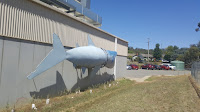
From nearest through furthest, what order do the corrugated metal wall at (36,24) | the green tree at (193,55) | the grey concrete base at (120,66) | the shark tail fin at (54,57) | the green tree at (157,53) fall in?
the corrugated metal wall at (36,24) < the shark tail fin at (54,57) < the grey concrete base at (120,66) < the green tree at (193,55) < the green tree at (157,53)

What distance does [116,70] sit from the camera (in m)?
17.6

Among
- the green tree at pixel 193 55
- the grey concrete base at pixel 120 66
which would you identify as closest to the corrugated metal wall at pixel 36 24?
the grey concrete base at pixel 120 66

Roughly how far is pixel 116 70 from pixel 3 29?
522 inches

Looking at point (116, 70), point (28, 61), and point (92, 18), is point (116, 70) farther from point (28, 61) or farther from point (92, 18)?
point (28, 61)

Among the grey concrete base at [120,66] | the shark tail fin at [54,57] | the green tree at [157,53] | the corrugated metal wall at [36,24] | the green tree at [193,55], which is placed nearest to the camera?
the corrugated metal wall at [36,24]

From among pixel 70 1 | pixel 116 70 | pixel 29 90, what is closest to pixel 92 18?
pixel 70 1

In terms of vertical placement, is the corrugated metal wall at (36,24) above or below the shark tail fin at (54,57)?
above

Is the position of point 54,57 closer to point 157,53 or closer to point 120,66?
point 120,66

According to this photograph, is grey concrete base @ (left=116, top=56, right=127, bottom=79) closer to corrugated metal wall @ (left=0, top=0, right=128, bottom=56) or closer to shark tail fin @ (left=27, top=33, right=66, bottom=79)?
corrugated metal wall @ (left=0, top=0, right=128, bottom=56)

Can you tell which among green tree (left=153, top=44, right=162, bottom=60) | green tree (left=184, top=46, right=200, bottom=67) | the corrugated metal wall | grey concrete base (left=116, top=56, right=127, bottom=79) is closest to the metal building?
the corrugated metal wall

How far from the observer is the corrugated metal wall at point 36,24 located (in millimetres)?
6379

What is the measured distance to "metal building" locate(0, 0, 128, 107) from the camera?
640 centimetres

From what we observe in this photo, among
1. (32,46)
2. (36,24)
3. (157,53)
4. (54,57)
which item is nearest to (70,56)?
(54,57)

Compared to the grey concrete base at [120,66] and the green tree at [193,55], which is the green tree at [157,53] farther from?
the grey concrete base at [120,66]
